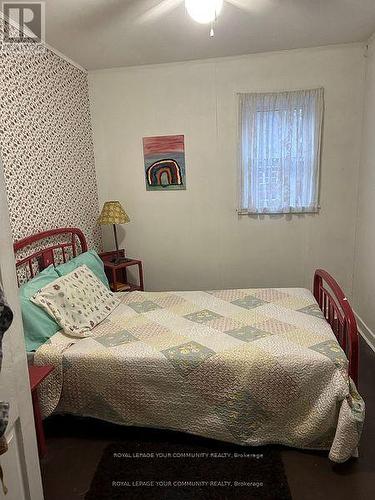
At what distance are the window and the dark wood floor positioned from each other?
6.22 ft

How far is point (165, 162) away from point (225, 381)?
2.34m

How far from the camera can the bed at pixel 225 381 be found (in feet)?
5.87

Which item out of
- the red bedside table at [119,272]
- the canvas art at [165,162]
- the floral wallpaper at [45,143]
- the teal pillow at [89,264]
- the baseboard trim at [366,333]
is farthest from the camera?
the canvas art at [165,162]

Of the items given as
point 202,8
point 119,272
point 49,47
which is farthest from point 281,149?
point 49,47

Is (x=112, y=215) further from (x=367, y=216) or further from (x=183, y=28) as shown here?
(x=367, y=216)

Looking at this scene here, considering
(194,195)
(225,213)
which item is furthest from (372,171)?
(194,195)

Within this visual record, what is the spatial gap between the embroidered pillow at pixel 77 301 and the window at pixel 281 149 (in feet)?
5.64

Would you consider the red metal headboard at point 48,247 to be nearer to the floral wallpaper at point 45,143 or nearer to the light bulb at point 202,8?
the floral wallpaper at point 45,143

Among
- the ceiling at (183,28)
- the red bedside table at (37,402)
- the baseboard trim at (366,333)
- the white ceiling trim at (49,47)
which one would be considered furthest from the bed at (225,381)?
the white ceiling trim at (49,47)

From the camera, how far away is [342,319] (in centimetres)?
204

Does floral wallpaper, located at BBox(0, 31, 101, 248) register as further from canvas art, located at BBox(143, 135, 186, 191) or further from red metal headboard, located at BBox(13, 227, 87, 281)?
canvas art, located at BBox(143, 135, 186, 191)

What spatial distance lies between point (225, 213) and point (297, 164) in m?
0.83

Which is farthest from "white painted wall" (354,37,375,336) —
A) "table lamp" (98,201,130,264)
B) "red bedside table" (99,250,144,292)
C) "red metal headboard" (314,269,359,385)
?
"table lamp" (98,201,130,264)

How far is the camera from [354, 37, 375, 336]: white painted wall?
2.90 m
